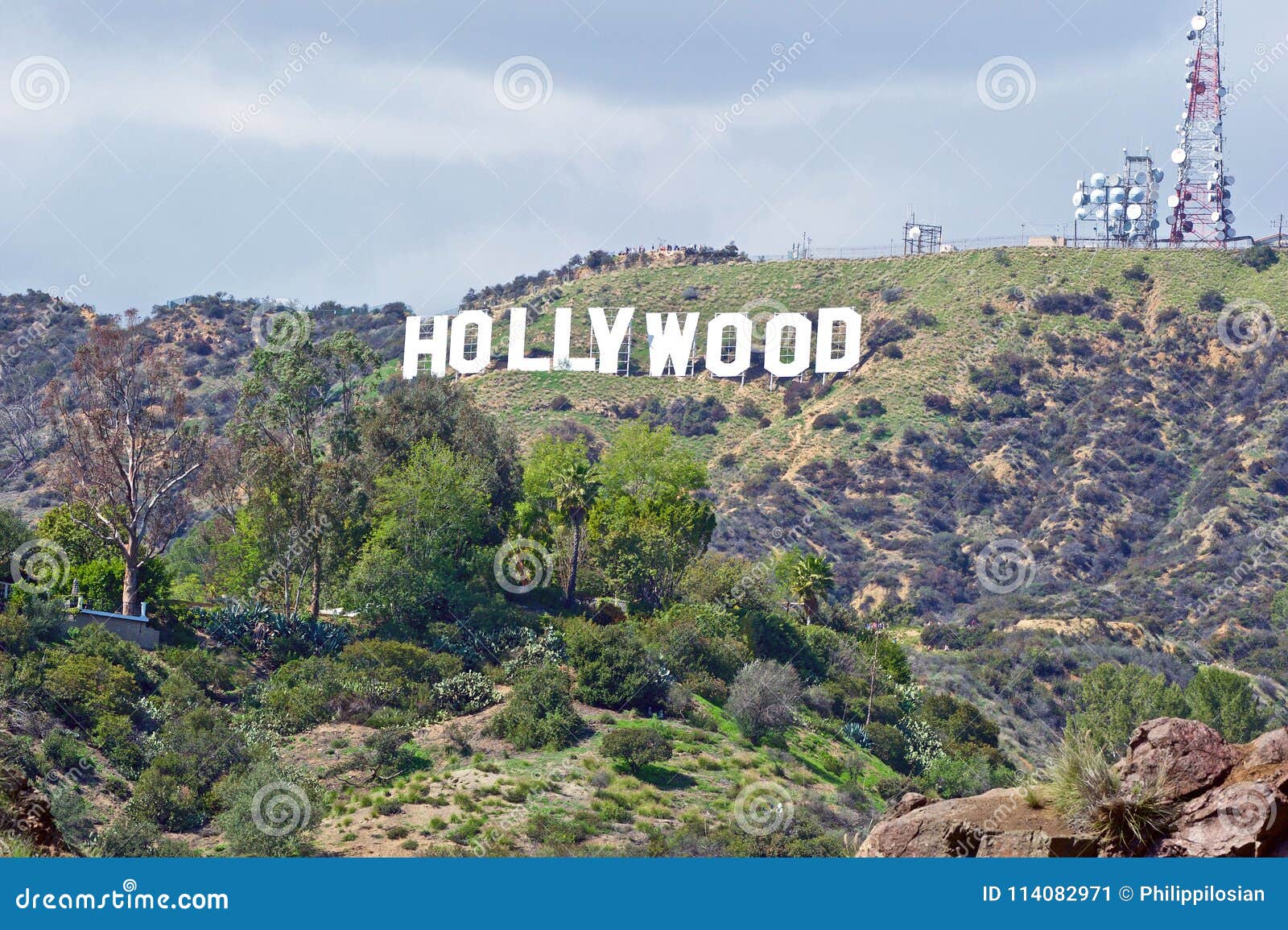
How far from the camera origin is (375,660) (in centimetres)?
4934

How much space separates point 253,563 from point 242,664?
6.96m

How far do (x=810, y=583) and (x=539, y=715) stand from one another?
2091 centimetres

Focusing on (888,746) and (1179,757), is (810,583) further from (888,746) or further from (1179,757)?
(1179,757)

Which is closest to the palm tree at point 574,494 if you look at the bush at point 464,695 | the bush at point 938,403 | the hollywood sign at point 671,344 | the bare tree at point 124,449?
the bush at point 464,695

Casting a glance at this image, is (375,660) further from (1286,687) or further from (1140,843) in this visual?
(1286,687)

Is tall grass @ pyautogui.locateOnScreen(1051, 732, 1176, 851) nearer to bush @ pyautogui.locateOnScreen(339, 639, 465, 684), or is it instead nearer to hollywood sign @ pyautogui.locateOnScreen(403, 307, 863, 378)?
bush @ pyautogui.locateOnScreen(339, 639, 465, 684)

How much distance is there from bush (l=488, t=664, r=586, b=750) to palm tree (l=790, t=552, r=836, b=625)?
59.8 feet

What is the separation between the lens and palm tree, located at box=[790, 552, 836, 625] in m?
65.9

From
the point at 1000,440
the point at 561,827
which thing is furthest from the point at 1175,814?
the point at 1000,440

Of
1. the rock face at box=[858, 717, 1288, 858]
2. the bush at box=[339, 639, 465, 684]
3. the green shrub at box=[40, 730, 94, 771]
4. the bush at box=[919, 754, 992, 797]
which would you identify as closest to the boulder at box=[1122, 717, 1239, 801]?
the rock face at box=[858, 717, 1288, 858]

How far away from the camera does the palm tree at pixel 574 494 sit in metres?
59.1

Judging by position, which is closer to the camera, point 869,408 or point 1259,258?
point 869,408

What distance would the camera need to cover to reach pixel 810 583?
6588 centimetres

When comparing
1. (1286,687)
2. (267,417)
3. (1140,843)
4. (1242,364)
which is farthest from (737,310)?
(1140,843)
